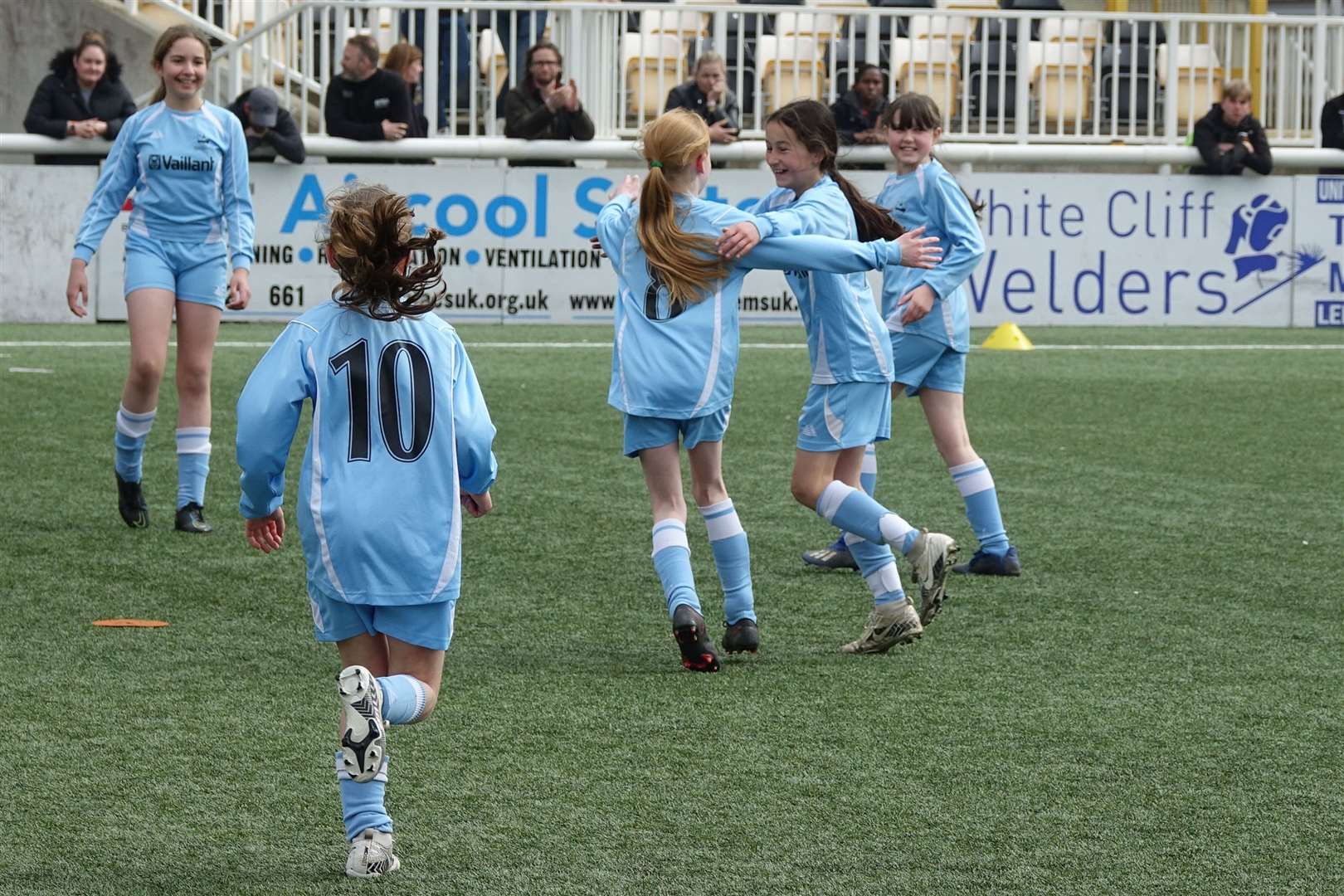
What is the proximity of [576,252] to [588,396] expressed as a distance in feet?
15.0

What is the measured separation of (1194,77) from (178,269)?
12.7 m

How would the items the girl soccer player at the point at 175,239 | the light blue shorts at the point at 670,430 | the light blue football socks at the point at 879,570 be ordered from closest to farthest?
the light blue shorts at the point at 670,430, the light blue football socks at the point at 879,570, the girl soccer player at the point at 175,239

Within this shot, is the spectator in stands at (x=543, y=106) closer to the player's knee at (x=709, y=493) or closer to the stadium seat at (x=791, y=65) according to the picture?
the stadium seat at (x=791, y=65)

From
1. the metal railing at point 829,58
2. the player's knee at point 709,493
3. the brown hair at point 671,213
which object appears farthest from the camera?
the metal railing at point 829,58

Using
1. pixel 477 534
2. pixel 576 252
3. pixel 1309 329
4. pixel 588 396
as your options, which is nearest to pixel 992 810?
pixel 477 534

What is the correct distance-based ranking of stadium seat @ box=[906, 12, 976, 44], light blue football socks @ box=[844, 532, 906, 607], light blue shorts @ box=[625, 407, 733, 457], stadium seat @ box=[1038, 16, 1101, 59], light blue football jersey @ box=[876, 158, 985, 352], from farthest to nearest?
stadium seat @ box=[1038, 16, 1101, 59] → stadium seat @ box=[906, 12, 976, 44] → light blue football jersey @ box=[876, 158, 985, 352] → light blue football socks @ box=[844, 532, 906, 607] → light blue shorts @ box=[625, 407, 733, 457]

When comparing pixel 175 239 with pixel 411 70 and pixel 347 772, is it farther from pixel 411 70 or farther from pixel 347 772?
pixel 411 70

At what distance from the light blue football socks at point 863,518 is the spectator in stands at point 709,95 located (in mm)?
10727

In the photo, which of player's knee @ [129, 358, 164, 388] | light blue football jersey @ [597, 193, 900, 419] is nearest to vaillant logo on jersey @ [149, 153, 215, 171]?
player's knee @ [129, 358, 164, 388]

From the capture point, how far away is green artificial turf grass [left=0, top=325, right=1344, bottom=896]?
13.0 ft

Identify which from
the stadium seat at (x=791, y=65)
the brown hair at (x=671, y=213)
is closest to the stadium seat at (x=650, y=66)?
the stadium seat at (x=791, y=65)

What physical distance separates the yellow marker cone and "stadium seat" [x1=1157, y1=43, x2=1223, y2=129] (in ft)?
12.7

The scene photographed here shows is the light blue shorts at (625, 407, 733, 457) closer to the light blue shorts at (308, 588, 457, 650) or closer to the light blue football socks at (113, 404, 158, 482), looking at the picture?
the light blue shorts at (308, 588, 457, 650)

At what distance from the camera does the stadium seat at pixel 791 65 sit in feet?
58.6
